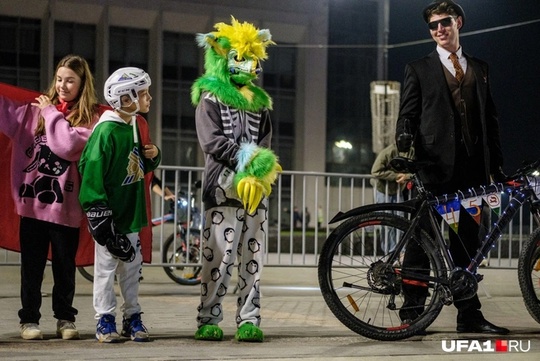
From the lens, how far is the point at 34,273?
454cm

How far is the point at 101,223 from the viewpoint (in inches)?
166

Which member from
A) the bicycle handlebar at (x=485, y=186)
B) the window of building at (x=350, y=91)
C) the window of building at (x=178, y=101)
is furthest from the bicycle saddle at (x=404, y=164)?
the window of building at (x=350, y=91)

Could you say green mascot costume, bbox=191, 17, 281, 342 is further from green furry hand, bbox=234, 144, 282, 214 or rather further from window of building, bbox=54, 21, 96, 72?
window of building, bbox=54, 21, 96, 72

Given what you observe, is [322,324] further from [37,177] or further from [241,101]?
[37,177]

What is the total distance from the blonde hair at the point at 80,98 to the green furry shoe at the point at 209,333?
1.23m

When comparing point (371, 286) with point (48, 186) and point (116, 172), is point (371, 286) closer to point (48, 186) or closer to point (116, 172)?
point (116, 172)

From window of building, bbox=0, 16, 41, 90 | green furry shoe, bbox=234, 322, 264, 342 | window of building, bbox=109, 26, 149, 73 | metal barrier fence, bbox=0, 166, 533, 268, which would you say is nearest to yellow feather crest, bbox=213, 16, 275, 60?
green furry shoe, bbox=234, 322, 264, 342

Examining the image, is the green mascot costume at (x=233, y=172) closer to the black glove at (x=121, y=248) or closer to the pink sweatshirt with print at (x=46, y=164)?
the black glove at (x=121, y=248)

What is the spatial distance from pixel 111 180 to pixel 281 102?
37.3 m

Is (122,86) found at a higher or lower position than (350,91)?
lower

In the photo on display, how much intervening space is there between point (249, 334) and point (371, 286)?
673 mm

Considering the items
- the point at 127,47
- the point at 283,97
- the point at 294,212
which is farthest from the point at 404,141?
the point at 283,97

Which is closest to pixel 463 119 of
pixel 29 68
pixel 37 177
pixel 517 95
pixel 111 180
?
pixel 111 180

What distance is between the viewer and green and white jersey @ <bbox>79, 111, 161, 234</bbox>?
4234 millimetres
